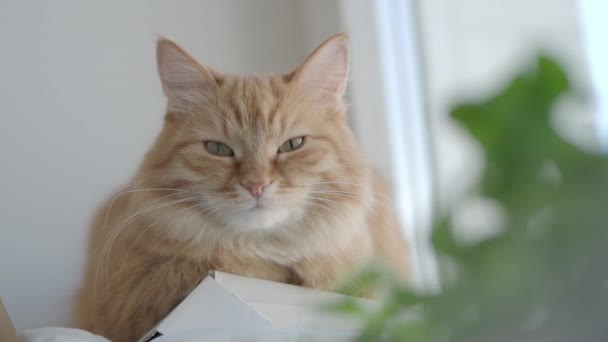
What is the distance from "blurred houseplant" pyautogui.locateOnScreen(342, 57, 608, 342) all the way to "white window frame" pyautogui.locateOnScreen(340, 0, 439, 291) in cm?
202

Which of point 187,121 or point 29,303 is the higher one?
point 187,121

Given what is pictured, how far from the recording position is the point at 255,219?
51.0 inches

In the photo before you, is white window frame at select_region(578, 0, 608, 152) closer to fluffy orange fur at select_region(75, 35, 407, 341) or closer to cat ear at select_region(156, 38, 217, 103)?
fluffy orange fur at select_region(75, 35, 407, 341)

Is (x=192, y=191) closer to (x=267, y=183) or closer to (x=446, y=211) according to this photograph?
(x=267, y=183)

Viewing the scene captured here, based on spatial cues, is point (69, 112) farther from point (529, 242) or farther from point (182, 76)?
point (529, 242)

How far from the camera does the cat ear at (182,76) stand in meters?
1.44

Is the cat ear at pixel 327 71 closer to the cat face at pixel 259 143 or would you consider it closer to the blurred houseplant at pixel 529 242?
the cat face at pixel 259 143

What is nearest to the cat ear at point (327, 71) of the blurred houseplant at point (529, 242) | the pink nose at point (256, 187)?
the pink nose at point (256, 187)

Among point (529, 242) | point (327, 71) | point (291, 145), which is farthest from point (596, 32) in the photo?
point (529, 242)

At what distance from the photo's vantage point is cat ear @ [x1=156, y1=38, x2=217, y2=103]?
1.44 metres

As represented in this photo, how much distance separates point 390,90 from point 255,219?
4.12 ft

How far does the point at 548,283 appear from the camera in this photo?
0.22 meters

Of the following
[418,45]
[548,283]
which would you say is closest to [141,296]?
[548,283]

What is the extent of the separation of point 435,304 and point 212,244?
3.70 ft
